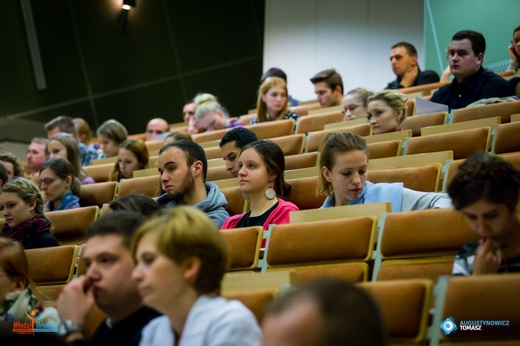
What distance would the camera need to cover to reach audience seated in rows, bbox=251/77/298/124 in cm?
519

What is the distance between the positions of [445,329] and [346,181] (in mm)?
1073

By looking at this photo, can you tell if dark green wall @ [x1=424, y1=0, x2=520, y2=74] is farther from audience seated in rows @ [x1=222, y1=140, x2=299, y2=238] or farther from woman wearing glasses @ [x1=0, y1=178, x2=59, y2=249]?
woman wearing glasses @ [x1=0, y1=178, x2=59, y2=249]

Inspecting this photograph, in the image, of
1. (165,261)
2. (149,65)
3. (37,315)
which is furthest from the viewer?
(149,65)

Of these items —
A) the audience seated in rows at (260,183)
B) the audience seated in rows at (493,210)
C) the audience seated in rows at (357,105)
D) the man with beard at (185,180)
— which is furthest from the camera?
the audience seated in rows at (357,105)

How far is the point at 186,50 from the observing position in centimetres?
864

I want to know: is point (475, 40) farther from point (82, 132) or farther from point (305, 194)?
point (82, 132)

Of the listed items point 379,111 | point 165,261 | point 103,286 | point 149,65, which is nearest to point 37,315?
point 103,286

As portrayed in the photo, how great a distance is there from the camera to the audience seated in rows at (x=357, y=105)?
465 centimetres

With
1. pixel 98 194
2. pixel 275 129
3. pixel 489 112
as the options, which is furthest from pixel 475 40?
pixel 98 194

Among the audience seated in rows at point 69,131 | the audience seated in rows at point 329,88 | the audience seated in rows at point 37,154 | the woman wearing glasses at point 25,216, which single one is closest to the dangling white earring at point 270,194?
the woman wearing glasses at point 25,216

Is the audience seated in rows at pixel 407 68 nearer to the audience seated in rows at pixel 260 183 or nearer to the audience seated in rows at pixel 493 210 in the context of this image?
the audience seated in rows at pixel 260 183

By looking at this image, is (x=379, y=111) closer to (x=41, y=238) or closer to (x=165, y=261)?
(x=41, y=238)

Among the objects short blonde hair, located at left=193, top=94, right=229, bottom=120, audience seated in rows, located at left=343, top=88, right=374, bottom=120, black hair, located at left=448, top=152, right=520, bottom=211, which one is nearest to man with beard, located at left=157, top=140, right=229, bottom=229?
black hair, located at left=448, top=152, right=520, bottom=211

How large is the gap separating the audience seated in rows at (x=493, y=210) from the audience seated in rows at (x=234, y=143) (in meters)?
1.80
